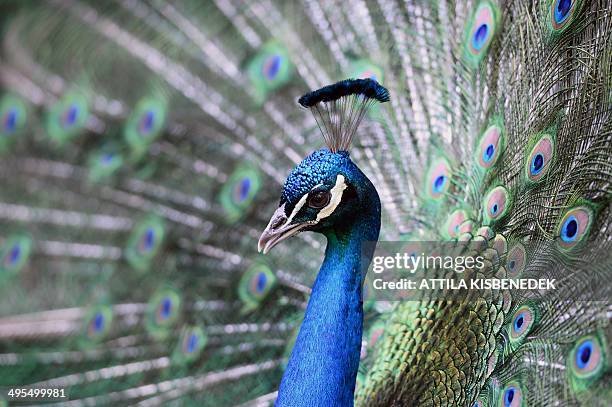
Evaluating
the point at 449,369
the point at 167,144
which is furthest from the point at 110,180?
the point at 449,369

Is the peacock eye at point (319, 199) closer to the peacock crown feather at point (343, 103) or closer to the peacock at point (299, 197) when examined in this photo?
the peacock at point (299, 197)

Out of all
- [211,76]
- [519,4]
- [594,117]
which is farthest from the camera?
[211,76]

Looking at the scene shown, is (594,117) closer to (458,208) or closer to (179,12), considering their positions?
(458,208)

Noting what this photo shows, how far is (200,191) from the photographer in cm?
183

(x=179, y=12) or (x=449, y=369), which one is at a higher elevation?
(x=179, y=12)

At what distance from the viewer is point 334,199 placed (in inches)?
47.3

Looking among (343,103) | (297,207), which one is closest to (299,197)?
(297,207)

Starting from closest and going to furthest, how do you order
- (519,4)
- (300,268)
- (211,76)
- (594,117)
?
1. (594,117)
2. (519,4)
3. (300,268)
4. (211,76)

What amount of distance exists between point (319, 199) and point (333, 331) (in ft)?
0.68

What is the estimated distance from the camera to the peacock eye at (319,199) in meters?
1.18

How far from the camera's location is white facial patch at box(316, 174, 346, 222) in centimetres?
120

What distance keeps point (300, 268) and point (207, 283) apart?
23 centimetres

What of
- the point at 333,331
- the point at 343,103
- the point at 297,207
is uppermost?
the point at 343,103

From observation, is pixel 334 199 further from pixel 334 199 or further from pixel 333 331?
pixel 333 331
